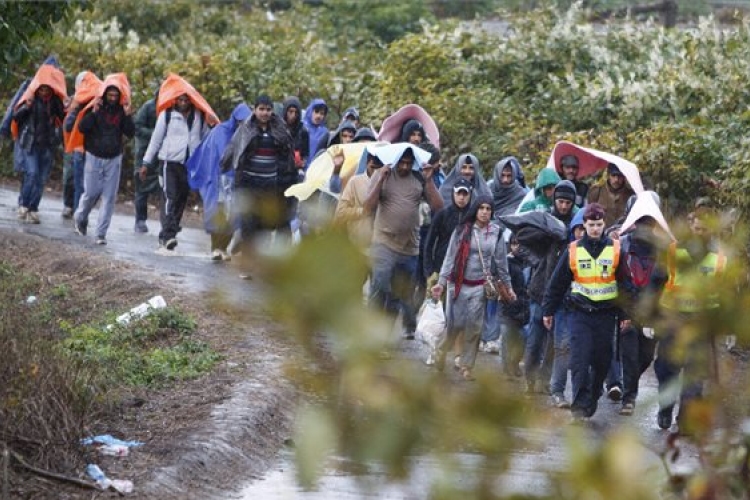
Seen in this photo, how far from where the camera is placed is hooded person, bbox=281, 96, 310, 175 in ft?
52.6

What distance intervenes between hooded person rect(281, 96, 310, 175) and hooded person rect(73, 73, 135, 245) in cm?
174

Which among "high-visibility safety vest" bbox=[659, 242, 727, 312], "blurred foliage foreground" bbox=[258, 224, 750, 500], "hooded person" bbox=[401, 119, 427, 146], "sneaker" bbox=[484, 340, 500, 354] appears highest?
"high-visibility safety vest" bbox=[659, 242, 727, 312]

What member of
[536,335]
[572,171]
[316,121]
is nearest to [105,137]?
[316,121]

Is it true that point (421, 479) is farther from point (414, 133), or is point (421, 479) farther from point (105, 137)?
point (105, 137)

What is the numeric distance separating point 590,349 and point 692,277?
8.69 meters

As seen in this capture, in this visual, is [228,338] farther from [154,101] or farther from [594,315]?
[154,101]

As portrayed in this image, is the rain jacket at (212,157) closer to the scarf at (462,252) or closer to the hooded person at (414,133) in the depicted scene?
the hooded person at (414,133)

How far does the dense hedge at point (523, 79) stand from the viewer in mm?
16156

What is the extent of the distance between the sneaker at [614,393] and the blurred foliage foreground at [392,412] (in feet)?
33.3

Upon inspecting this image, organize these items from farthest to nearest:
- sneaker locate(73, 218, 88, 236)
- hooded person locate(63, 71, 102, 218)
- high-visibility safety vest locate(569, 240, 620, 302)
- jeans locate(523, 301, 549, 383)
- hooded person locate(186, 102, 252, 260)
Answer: sneaker locate(73, 218, 88, 236), hooded person locate(63, 71, 102, 218), hooded person locate(186, 102, 252, 260), jeans locate(523, 301, 549, 383), high-visibility safety vest locate(569, 240, 620, 302)

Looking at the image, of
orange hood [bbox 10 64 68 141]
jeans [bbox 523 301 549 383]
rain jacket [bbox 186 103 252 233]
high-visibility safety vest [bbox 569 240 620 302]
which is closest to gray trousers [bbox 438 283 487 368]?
jeans [bbox 523 301 549 383]

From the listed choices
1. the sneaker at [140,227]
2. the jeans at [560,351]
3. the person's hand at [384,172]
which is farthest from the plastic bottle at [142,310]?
the sneaker at [140,227]

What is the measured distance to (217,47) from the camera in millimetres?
22906

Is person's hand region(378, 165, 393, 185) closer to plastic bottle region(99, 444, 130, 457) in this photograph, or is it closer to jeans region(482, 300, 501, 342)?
jeans region(482, 300, 501, 342)
